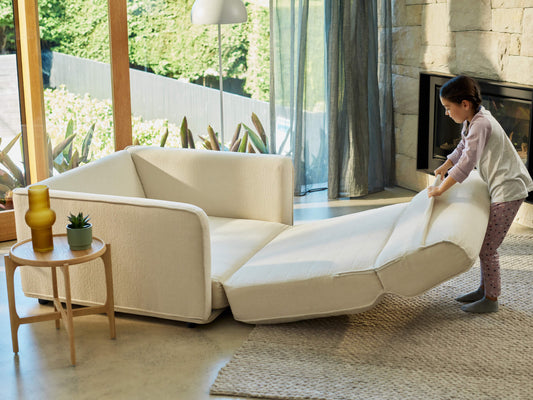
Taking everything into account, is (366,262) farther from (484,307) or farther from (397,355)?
(484,307)

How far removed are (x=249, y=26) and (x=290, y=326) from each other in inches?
115

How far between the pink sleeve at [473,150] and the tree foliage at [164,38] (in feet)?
7.71

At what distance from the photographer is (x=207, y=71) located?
5105 millimetres

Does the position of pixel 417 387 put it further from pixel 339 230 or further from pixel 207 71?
pixel 207 71

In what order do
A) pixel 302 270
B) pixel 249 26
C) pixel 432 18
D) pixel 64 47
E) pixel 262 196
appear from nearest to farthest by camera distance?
1. pixel 302 270
2. pixel 262 196
3. pixel 64 47
4. pixel 432 18
5. pixel 249 26

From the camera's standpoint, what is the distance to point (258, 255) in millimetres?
3111

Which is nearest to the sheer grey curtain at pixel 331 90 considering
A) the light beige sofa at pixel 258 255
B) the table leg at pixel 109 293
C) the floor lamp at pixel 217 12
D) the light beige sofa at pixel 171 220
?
the floor lamp at pixel 217 12

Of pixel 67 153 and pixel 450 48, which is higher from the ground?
pixel 450 48

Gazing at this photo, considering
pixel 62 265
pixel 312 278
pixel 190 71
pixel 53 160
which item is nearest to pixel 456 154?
pixel 312 278

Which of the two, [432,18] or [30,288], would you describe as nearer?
[30,288]

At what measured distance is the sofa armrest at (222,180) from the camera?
3529 mm

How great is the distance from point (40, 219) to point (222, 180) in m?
1.15

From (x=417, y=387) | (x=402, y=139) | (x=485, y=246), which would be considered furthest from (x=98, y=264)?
(x=402, y=139)

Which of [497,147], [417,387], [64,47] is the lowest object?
[417,387]
